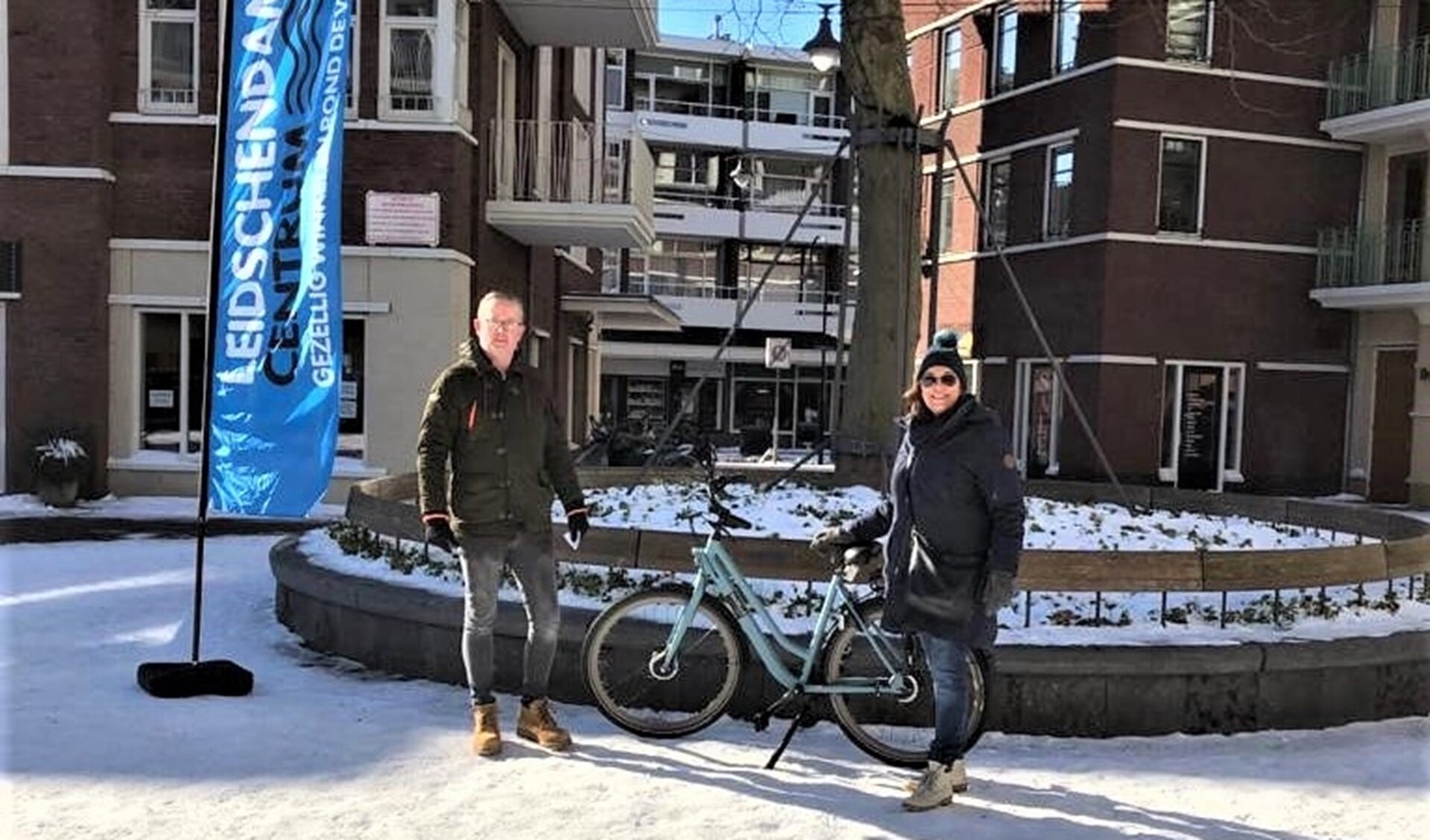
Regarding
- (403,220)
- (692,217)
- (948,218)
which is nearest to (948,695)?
(403,220)

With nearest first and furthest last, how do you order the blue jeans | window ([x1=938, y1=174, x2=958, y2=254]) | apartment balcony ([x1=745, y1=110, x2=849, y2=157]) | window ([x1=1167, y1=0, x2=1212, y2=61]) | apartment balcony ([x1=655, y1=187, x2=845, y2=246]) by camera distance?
the blue jeans, window ([x1=1167, y1=0, x2=1212, y2=61]), window ([x1=938, y1=174, x2=958, y2=254]), apartment balcony ([x1=655, y1=187, x2=845, y2=246]), apartment balcony ([x1=745, y1=110, x2=849, y2=157])

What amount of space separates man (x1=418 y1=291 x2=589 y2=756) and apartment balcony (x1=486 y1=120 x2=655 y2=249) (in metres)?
11.6

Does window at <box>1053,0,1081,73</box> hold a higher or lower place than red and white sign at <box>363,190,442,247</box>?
higher

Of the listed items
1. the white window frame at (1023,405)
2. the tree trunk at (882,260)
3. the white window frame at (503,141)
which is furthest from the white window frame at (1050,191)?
the tree trunk at (882,260)

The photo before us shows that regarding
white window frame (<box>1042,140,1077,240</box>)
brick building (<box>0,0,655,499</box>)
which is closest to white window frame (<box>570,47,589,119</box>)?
brick building (<box>0,0,655,499</box>)

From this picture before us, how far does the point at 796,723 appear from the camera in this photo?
5254mm

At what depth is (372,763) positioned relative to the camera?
5.02m

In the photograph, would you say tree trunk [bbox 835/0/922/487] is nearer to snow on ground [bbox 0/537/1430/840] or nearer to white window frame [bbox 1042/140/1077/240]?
snow on ground [bbox 0/537/1430/840]

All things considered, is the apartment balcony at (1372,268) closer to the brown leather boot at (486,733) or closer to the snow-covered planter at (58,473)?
the snow-covered planter at (58,473)

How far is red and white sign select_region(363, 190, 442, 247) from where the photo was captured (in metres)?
15.0

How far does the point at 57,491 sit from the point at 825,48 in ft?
33.5

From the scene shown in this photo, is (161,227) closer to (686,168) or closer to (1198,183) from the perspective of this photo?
(1198,183)

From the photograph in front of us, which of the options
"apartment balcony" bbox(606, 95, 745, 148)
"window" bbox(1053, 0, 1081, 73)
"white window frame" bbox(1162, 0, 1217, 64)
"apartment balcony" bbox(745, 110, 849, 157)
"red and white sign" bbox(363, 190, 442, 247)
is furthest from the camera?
"apartment balcony" bbox(745, 110, 849, 157)

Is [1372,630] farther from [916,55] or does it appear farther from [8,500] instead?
[916,55]
